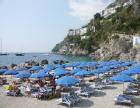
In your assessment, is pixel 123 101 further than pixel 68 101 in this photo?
No

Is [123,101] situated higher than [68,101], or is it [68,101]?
[123,101]

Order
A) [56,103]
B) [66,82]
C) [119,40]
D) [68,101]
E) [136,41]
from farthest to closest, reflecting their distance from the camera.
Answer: [119,40]
[136,41]
[56,103]
[66,82]
[68,101]

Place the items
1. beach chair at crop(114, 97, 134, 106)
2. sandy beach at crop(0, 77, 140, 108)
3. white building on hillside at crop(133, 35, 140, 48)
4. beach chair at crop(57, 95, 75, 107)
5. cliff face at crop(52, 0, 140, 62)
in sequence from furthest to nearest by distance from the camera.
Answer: cliff face at crop(52, 0, 140, 62)
white building on hillside at crop(133, 35, 140, 48)
sandy beach at crop(0, 77, 140, 108)
beach chair at crop(57, 95, 75, 107)
beach chair at crop(114, 97, 134, 106)

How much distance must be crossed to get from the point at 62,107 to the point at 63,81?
6.29 ft

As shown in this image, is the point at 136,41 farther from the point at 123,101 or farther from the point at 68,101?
the point at 68,101

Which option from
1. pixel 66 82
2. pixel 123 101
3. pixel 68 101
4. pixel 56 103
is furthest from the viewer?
pixel 56 103

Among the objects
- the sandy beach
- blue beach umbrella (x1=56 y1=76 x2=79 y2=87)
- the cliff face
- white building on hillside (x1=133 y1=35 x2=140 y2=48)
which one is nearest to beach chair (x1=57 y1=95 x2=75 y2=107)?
the sandy beach

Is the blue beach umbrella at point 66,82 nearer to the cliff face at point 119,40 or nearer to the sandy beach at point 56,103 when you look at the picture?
the sandy beach at point 56,103

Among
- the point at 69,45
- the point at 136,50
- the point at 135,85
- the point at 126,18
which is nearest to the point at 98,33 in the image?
the point at 126,18

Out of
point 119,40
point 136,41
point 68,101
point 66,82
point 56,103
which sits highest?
point 119,40

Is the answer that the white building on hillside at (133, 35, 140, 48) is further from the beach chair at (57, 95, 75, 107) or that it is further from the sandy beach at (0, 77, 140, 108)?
the beach chair at (57, 95, 75, 107)

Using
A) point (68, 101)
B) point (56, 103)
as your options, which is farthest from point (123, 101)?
point (56, 103)

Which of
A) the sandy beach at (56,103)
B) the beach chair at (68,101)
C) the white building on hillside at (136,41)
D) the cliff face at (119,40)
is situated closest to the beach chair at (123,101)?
the sandy beach at (56,103)

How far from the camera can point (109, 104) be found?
11.5m
